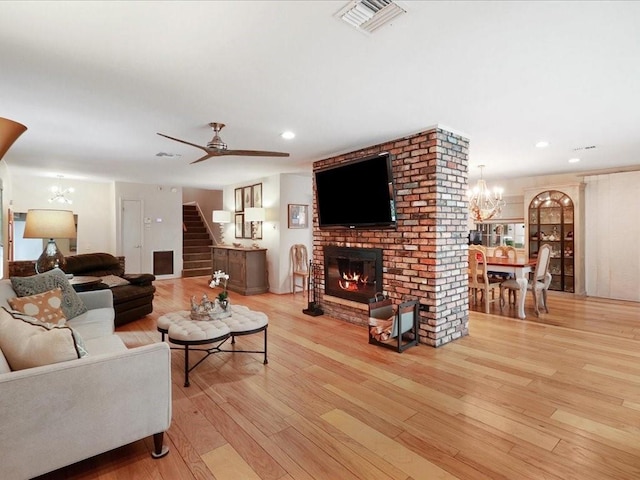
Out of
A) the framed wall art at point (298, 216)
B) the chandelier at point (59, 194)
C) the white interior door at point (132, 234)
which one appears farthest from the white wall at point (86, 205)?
the framed wall art at point (298, 216)

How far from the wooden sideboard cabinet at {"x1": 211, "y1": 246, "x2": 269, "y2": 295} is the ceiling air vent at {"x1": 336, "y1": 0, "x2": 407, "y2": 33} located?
211 inches

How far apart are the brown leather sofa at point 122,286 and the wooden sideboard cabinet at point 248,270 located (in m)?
1.92

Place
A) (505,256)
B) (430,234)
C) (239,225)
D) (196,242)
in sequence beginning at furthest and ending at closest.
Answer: (196,242)
(239,225)
(505,256)
(430,234)

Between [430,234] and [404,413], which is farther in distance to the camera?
[430,234]

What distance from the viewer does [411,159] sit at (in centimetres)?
386

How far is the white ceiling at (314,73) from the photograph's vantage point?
1.76 m

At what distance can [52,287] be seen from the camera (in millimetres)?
3176

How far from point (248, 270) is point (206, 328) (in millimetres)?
3785

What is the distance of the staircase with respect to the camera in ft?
30.3

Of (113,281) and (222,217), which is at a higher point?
(222,217)

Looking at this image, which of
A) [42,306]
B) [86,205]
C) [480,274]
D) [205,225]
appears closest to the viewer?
[42,306]

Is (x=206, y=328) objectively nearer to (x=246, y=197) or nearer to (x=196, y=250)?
(x=246, y=197)

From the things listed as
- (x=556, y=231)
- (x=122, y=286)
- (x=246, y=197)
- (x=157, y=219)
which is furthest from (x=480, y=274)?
(x=157, y=219)

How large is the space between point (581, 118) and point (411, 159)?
5.47 ft
